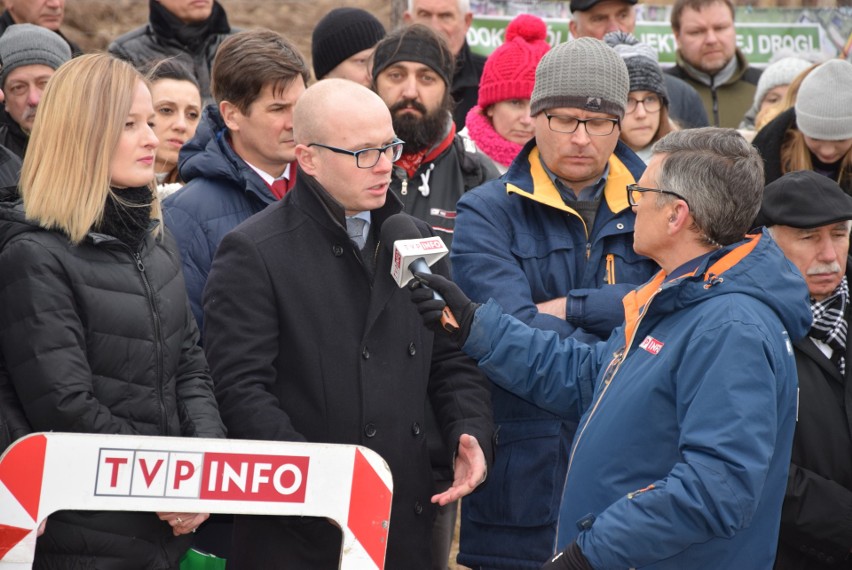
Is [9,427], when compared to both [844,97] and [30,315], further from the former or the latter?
[844,97]

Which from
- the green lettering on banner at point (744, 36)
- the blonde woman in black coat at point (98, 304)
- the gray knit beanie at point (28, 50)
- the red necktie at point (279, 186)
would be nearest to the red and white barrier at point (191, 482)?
the blonde woman in black coat at point (98, 304)

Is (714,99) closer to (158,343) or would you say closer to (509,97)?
(509,97)

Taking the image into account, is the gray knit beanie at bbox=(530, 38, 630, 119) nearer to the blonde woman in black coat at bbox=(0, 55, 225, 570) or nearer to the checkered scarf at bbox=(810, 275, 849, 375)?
the checkered scarf at bbox=(810, 275, 849, 375)

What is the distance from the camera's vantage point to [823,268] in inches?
177

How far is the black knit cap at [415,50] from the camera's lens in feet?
18.7

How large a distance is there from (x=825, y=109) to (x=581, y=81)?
5.16ft

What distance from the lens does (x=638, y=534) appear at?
10.1ft

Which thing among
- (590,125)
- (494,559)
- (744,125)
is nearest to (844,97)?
(590,125)

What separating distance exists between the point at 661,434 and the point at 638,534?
0.31m

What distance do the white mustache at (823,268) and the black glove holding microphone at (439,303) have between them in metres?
1.47

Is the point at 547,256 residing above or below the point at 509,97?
below

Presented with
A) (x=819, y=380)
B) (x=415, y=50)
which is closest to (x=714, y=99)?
(x=415, y=50)

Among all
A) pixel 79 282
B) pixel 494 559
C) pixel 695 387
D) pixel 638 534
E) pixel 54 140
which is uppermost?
pixel 54 140

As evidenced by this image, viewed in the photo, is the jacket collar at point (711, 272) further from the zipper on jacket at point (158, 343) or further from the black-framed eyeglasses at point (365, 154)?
the zipper on jacket at point (158, 343)
